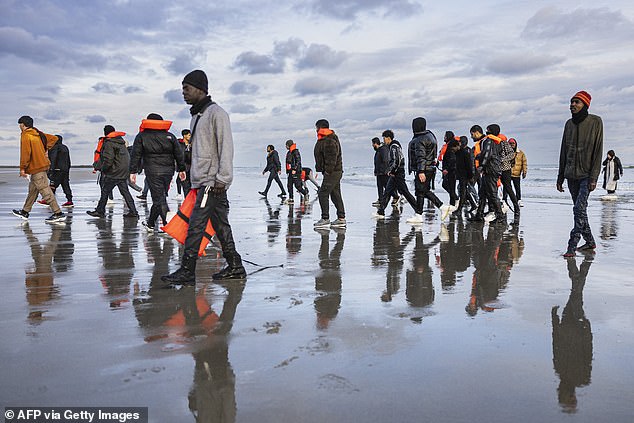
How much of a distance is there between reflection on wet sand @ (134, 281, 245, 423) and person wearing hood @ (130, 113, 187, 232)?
190 inches

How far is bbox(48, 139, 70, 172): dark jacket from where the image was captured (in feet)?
49.6

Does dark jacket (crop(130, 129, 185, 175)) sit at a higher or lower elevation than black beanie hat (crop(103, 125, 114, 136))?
lower

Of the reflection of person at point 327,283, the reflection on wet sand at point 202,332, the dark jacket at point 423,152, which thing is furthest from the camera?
the dark jacket at point 423,152

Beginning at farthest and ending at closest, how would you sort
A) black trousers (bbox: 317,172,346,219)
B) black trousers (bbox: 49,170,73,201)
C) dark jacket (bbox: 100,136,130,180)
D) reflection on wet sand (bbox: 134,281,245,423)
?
black trousers (bbox: 49,170,73,201) → dark jacket (bbox: 100,136,130,180) → black trousers (bbox: 317,172,346,219) → reflection on wet sand (bbox: 134,281,245,423)

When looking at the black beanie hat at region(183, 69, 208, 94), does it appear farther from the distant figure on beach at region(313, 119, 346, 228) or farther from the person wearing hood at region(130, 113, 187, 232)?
the distant figure on beach at region(313, 119, 346, 228)

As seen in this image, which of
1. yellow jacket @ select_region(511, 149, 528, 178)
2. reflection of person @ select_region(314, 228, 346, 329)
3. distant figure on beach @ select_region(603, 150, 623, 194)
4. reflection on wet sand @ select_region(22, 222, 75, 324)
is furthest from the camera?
distant figure on beach @ select_region(603, 150, 623, 194)

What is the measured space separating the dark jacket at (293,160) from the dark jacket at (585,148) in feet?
37.8

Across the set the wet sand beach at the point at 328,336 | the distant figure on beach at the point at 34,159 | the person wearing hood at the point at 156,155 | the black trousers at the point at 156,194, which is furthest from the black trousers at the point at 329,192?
the distant figure on beach at the point at 34,159

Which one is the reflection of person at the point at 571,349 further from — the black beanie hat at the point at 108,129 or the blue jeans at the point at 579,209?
the black beanie hat at the point at 108,129

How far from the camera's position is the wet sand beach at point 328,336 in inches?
109

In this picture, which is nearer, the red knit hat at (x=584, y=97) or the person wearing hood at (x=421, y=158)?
the red knit hat at (x=584, y=97)

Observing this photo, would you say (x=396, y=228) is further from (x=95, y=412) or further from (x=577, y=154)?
(x=95, y=412)

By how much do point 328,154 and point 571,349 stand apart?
26.0 ft

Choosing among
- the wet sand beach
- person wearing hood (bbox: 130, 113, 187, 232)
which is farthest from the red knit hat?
person wearing hood (bbox: 130, 113, 187, 232)
